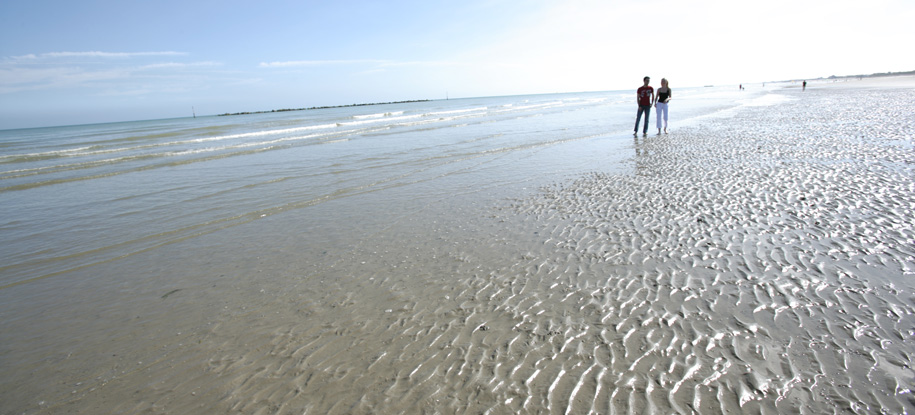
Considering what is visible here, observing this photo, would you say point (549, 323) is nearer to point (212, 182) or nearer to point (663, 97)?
point (212, 182)

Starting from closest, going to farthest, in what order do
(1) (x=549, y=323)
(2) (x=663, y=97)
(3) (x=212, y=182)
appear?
(1) (x=549, y=323) < (3) (x=212, y=182) < (2) (x=663, y=97)

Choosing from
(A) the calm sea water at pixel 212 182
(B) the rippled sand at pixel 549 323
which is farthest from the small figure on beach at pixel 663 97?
(B) the rippled sand at pixel 549 323

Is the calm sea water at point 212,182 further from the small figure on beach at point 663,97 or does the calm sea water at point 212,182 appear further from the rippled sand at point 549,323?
the rippled sand at point 549,323

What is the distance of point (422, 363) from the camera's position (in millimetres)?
3572

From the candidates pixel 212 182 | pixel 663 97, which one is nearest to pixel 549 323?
pixel 212 182

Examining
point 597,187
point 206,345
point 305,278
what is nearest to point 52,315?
point 206,345

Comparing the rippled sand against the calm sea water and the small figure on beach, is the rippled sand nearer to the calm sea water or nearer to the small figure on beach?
the calm sea water

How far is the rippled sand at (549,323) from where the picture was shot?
3.14 m

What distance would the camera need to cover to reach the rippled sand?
314 cm

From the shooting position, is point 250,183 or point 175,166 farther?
point 175,166

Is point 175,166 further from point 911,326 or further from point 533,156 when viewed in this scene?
point 911,326

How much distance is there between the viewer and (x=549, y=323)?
4070 millimetres

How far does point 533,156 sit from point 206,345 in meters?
12.3

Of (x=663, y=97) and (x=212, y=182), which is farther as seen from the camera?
(x=663, y=97)
